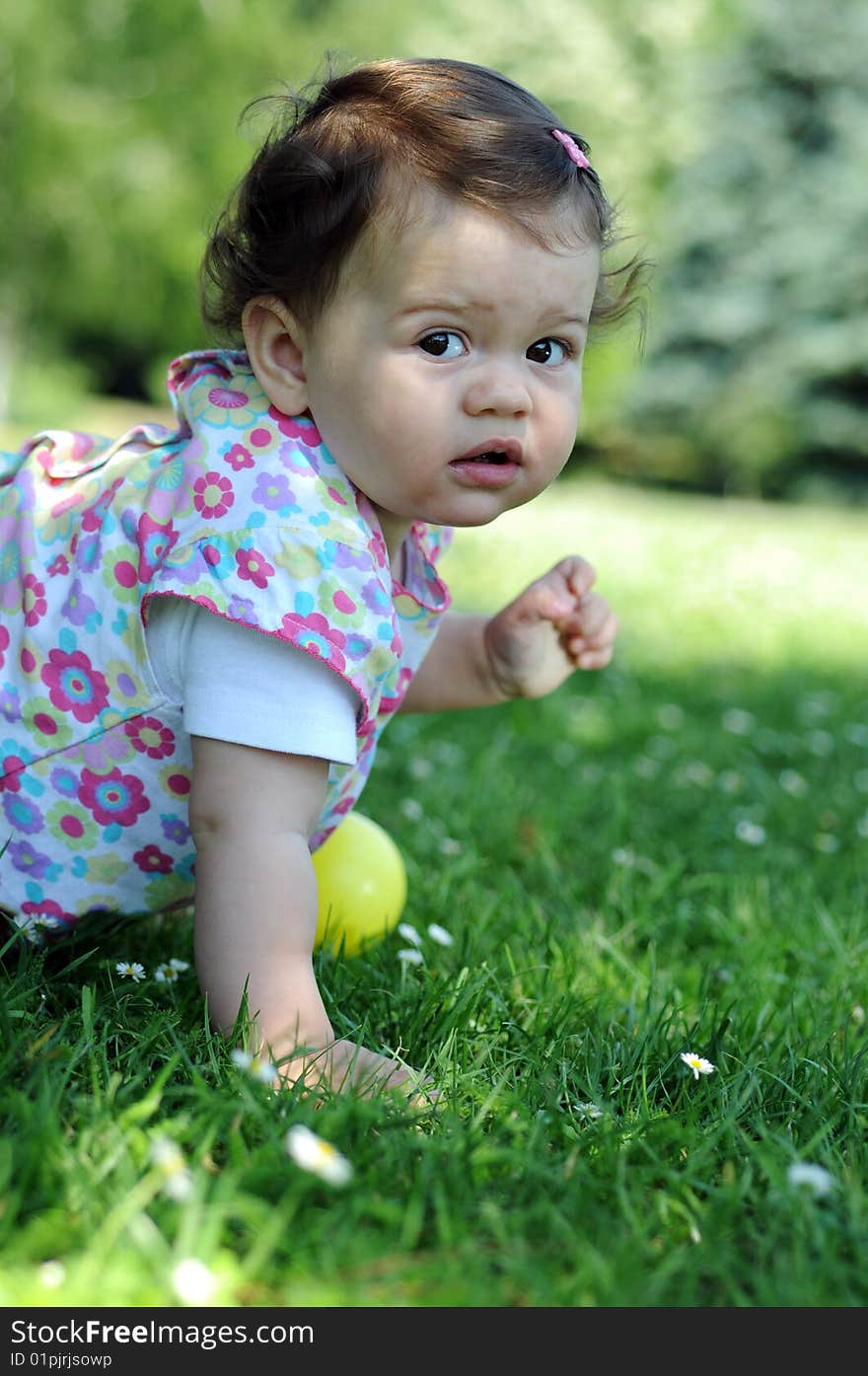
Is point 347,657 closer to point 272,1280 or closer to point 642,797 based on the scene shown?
point 272,1280

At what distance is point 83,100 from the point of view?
15180mm

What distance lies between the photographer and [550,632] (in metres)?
2.43

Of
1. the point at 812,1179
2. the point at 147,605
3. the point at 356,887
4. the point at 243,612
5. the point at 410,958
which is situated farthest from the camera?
the point at 356,887

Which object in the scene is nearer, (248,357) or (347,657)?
(347,657)

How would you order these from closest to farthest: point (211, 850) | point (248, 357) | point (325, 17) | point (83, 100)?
1. point (211, 850)
2. point (248, 357)
3. point (83, 100)
4. point (325, 17)

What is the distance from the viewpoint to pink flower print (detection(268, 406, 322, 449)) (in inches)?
76.2

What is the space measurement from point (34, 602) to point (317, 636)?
0.49 m

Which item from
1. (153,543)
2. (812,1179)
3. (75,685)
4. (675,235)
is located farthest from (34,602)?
(675,235)

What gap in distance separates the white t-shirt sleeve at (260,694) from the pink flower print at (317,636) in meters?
0.03

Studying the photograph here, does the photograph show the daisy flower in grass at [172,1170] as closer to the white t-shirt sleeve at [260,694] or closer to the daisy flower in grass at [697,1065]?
the white t-shirt sleeve at [260,694]

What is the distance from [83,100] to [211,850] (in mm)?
15310

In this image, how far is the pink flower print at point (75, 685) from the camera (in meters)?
2.00

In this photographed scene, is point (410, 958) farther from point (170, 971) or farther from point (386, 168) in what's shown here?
point (386, 168)
